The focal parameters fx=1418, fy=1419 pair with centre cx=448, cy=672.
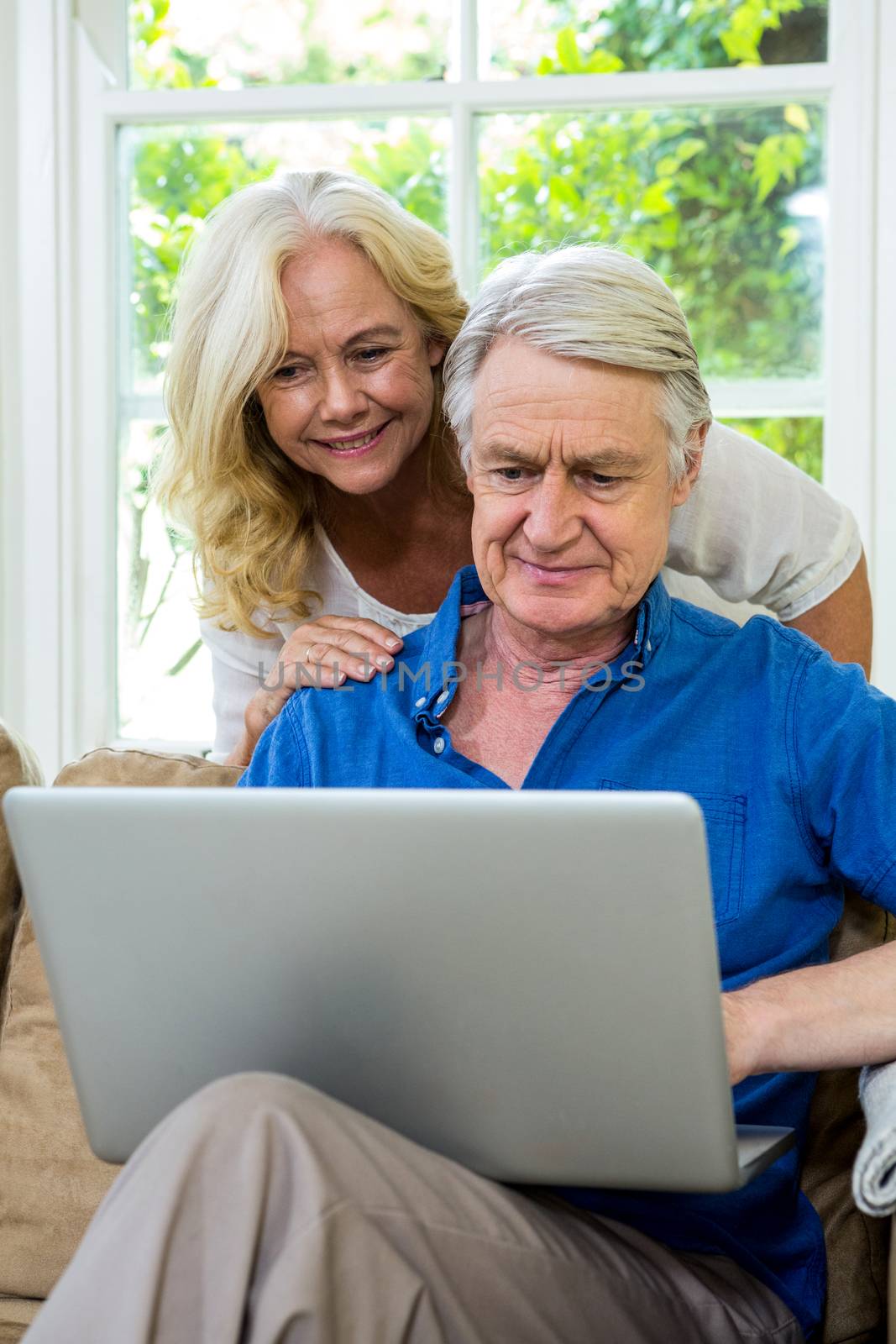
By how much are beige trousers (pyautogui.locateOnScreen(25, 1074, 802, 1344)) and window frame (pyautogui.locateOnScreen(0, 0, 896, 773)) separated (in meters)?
1.79

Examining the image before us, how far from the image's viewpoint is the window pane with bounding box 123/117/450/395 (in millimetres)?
2717

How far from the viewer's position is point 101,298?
9.16 ft

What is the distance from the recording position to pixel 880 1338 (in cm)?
136

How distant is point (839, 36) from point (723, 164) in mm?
290

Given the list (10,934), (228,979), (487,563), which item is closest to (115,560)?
(10,934)

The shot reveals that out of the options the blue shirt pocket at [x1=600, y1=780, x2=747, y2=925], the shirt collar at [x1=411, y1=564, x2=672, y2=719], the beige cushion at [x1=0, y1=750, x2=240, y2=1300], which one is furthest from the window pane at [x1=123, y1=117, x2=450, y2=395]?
the blue shirt pocket at [x1=600, y1=780, x2=747, y2=925]

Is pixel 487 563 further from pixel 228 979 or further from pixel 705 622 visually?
pixel 228 979

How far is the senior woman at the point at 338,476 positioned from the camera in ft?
5.56

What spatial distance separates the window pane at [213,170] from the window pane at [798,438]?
0.73 metres

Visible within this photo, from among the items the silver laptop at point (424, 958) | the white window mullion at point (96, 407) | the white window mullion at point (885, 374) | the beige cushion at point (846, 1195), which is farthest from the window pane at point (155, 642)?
the silver laptop at point (424, 958)

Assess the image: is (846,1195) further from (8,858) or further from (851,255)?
(851,255)

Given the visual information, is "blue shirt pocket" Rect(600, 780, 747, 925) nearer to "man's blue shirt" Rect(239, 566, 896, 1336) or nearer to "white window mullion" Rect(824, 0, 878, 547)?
"man's blue shirt" Rect(239, 566, 896, 1336)

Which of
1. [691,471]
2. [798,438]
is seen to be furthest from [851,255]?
[691,471]

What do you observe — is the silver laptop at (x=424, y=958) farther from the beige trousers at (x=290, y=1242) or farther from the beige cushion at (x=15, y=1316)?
the beige cushion at (x=15, y=1316)
